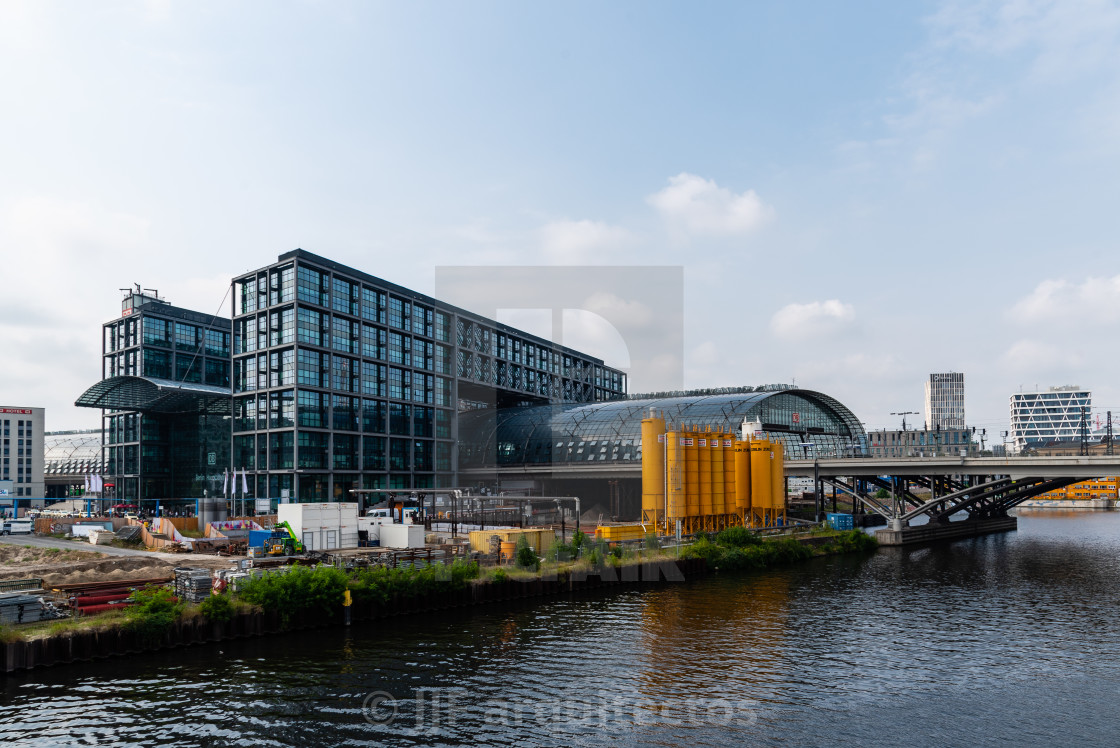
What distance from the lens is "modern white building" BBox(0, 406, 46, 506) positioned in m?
185

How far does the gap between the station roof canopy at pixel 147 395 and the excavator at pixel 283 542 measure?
196 ft

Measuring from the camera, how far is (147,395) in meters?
120

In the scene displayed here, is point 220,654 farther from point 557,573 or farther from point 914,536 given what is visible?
point 914,536

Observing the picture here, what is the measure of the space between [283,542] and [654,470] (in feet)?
111

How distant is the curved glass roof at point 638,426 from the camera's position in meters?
115

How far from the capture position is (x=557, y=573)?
55.3 metres

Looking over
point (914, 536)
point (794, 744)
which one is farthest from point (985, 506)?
point (794, 744)

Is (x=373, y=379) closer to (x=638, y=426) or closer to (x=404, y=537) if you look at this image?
(x=638, y=426)

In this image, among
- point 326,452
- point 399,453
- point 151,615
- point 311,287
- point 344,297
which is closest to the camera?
point 151,615

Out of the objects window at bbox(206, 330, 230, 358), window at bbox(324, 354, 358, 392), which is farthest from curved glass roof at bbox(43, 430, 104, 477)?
window at bbox(324, 354, 358, 392)

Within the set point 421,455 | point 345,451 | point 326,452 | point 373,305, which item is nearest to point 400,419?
point 421,455

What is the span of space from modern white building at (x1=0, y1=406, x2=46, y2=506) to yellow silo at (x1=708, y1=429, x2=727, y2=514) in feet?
567

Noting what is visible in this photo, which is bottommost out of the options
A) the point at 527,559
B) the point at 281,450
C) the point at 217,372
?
the point at 527,559

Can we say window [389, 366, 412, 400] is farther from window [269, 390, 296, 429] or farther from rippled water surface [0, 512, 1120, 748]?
rippled water surface [0, 512, 1120, 748]
